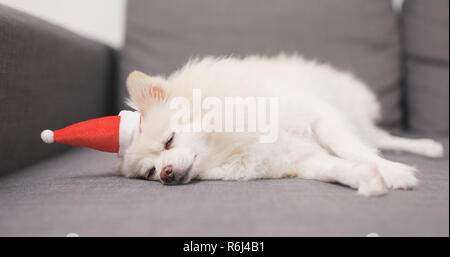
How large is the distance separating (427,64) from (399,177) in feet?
4.37

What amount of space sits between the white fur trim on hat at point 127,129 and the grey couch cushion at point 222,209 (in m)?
→ 0.15

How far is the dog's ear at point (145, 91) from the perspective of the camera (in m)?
1.15

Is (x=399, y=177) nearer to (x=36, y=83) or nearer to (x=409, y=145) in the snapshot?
(x=409, y=145)

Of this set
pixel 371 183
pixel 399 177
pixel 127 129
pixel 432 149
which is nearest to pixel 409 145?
pixel 432 149

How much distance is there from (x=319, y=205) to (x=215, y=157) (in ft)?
1.66

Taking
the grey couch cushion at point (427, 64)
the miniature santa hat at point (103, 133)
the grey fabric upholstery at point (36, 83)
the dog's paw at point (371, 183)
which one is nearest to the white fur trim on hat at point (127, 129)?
the miniature santa hat at point (103, 133)

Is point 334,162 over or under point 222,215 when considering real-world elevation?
over

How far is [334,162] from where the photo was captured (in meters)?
1.00

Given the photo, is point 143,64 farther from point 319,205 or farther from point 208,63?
point 319,205

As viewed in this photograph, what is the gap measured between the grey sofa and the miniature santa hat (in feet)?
0.41

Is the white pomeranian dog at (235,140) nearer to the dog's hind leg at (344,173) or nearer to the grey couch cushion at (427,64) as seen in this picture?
the dog's hind leg at (344,173)

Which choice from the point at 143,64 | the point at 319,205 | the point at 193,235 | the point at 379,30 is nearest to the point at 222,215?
the point at 193,235

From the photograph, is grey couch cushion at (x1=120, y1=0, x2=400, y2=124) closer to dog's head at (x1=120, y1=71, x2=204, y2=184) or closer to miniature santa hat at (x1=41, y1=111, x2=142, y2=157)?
dog's head at (x1=120, y1=71, x2=204, y2=184)
